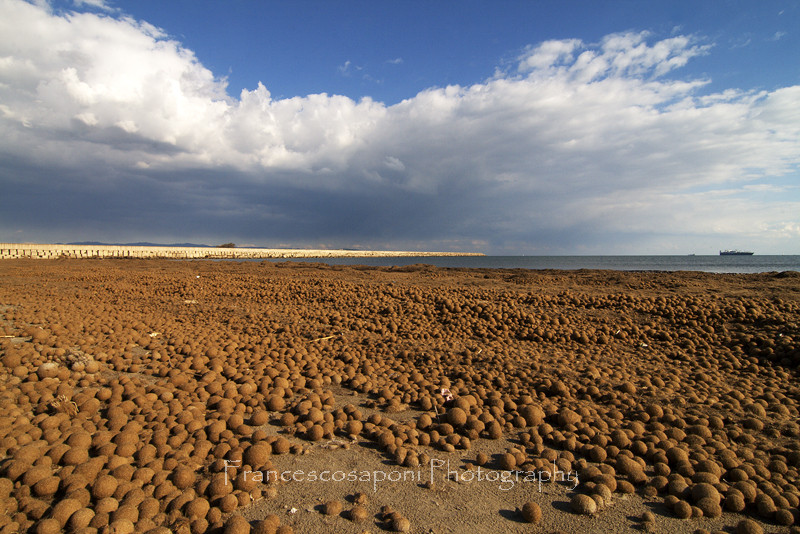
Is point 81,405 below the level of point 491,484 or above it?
above

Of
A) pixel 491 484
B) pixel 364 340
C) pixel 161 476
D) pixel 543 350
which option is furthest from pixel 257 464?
pixel 543 350

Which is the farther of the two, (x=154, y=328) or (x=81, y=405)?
(x=154, y=328)

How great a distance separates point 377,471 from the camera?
10.7ft

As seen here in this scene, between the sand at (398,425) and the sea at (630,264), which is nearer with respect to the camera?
the sand at (398,425)

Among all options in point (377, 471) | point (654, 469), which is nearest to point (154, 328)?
point (377, 471)

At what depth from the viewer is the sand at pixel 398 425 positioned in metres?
2.71

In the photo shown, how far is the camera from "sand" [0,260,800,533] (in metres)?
2.71

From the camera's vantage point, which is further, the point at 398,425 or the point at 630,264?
the point at 630,264

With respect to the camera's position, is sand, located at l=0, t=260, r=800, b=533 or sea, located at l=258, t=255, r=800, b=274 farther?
sea, located at l=258, t=255, r=800, b=274

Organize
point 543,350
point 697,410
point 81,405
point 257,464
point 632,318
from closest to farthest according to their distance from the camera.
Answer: point 257,464, point 81,405, point 697,410, point 543,350, point 632,318

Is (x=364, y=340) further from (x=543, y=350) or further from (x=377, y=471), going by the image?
(x=377, y=471)

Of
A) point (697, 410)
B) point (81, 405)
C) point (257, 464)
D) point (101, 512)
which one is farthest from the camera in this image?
point (697, 410)

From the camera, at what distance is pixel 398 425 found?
12.8 ft

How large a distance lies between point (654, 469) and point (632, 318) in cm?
592
